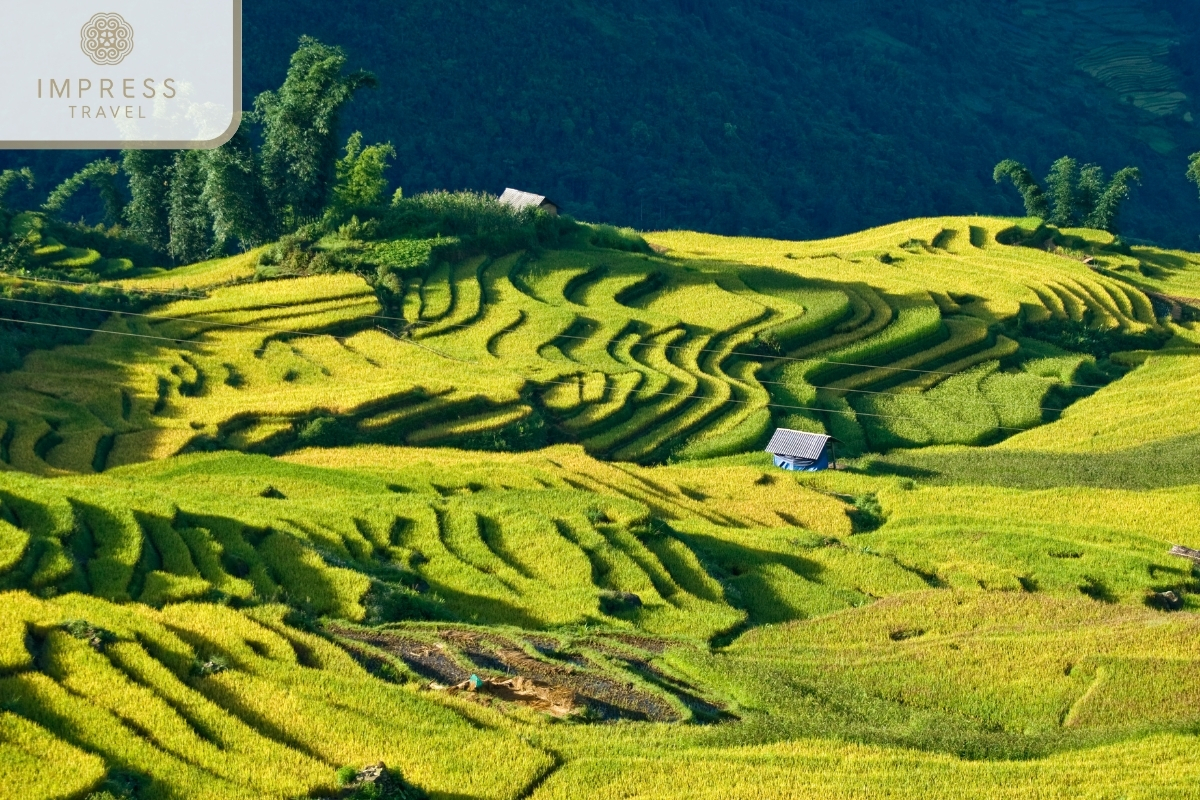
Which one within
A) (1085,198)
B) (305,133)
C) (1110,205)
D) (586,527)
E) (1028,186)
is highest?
(305,133)

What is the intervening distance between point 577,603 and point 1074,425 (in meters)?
17.3

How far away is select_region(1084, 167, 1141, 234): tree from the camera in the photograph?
52469 millimetres

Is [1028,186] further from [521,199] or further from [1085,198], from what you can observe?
[521,199]

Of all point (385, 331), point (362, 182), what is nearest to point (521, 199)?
point (362, 182)

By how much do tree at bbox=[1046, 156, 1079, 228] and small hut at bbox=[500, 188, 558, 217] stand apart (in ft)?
65.1

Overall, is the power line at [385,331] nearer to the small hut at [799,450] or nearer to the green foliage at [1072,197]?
the small hut at [799,450]

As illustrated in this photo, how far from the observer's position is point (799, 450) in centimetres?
2828

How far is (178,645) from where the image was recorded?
13500mm

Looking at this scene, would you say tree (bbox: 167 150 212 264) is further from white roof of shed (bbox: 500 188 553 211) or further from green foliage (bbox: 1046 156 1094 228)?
green foliage (bbox: 1046 156 1094 228)

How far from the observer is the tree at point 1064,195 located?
53438 millimetres

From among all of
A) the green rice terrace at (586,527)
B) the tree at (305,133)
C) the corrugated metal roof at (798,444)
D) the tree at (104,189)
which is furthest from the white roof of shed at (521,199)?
the corrugated metal roof at (798,444)

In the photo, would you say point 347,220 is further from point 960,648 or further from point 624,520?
point 960,648

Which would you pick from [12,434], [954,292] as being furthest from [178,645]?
[954,292]

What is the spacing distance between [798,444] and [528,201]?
17.1 metres
